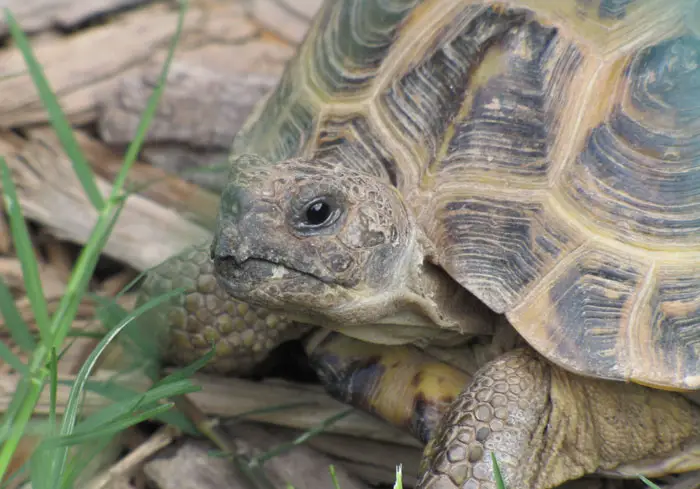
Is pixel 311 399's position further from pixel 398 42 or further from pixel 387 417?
pixel 398 42

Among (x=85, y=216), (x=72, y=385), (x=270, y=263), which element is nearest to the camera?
(x=270, y=263)

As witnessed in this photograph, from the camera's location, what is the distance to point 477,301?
2139 millimetres

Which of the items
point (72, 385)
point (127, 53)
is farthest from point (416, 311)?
point (127, 53)

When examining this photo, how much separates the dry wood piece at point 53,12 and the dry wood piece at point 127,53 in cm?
6

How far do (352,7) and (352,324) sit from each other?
951mm

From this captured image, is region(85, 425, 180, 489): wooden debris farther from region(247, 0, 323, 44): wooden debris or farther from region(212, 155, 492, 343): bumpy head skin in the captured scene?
region(247, 0, 323, 44): wooden debris

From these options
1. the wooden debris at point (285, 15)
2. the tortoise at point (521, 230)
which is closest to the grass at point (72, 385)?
the tortoise at point (521, 230)

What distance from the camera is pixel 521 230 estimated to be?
1939 millimetres

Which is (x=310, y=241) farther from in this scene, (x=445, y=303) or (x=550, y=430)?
(x=550, y=430)

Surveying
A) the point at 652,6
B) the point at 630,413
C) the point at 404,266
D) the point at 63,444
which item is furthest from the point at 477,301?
the point at 63,444

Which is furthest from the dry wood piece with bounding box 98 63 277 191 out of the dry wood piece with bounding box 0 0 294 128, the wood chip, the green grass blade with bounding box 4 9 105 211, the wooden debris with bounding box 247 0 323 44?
the green grass blade with bounding box 4 9 105 211

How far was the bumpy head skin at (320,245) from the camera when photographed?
69.7 inches

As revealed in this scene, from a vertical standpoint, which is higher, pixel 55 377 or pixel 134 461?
pixel 55 377

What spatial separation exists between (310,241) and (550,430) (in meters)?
0.68
